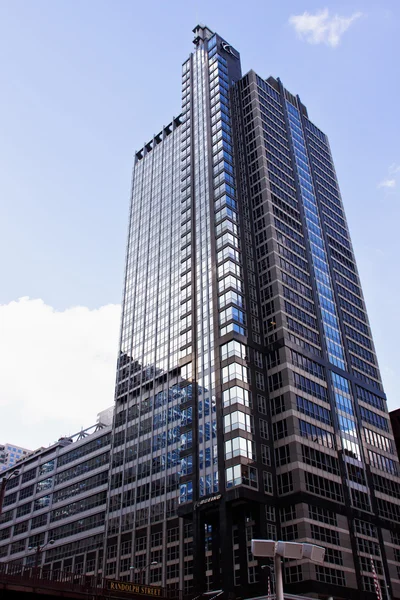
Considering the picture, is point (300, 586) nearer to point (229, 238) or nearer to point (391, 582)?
point (391, 582)

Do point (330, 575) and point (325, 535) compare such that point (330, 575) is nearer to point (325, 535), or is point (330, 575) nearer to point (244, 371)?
point (325, 535)

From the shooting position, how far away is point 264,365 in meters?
98.2

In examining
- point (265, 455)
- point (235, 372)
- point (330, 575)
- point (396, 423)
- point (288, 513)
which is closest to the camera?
point (330, 575)

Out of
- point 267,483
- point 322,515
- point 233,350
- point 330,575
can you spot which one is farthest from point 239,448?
point 330,575

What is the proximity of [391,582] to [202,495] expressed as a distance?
3151cm

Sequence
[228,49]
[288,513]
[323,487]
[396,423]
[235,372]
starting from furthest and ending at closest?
1. [228,49]
2. [396,423]
3. [235,372]
4. [323,487]
5. [288,513]

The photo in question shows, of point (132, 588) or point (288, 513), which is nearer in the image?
point (132, 588)

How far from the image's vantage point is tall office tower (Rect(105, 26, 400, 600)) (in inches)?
3361

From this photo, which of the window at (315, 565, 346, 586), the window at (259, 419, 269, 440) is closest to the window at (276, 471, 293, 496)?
the window at (259, 419, 269, 440)

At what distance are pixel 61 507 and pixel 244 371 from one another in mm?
60983

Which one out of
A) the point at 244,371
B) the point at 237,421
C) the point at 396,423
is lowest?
the point at 237,421

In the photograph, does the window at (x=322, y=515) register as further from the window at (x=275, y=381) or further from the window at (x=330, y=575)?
the window at (x=275, y=381)

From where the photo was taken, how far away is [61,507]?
129 metres

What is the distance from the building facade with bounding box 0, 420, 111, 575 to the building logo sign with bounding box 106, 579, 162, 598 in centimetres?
5056
